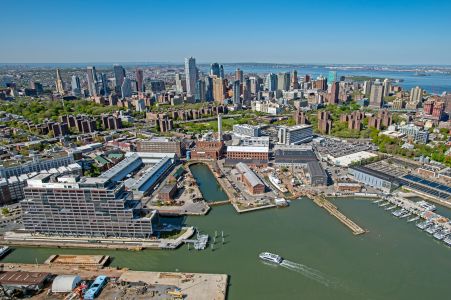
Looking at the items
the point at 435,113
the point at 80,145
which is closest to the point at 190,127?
the point at 80,145

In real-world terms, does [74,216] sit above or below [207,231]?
above

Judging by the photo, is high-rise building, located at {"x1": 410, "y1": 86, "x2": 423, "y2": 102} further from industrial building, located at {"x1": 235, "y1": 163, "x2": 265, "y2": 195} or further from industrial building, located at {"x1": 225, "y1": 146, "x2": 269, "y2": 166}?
industrial building, located at {"x1": 235, "y1": 163, "x2": 265, "y2": 195}

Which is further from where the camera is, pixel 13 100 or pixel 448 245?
pixel 13 100

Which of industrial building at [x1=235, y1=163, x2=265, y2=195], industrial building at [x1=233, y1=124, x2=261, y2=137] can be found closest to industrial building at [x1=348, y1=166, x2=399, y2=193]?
industrial building at [x1=235, y1=163, x2=265, y2=195]

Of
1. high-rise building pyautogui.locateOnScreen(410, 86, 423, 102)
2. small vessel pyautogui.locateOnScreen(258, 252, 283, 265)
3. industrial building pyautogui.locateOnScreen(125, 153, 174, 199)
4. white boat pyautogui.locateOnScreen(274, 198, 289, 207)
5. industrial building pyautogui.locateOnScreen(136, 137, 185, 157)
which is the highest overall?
high-rise building pyautogui.locateOnScreen(410, 86, 423, 102)

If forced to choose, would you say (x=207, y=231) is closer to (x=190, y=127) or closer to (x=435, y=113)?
(x=190, y=127)

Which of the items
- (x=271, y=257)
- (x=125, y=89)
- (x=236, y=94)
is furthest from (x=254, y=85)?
(x=271, y=257)

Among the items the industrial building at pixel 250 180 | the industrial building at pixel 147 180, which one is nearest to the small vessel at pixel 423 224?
the industrial building at pixel 250 180
